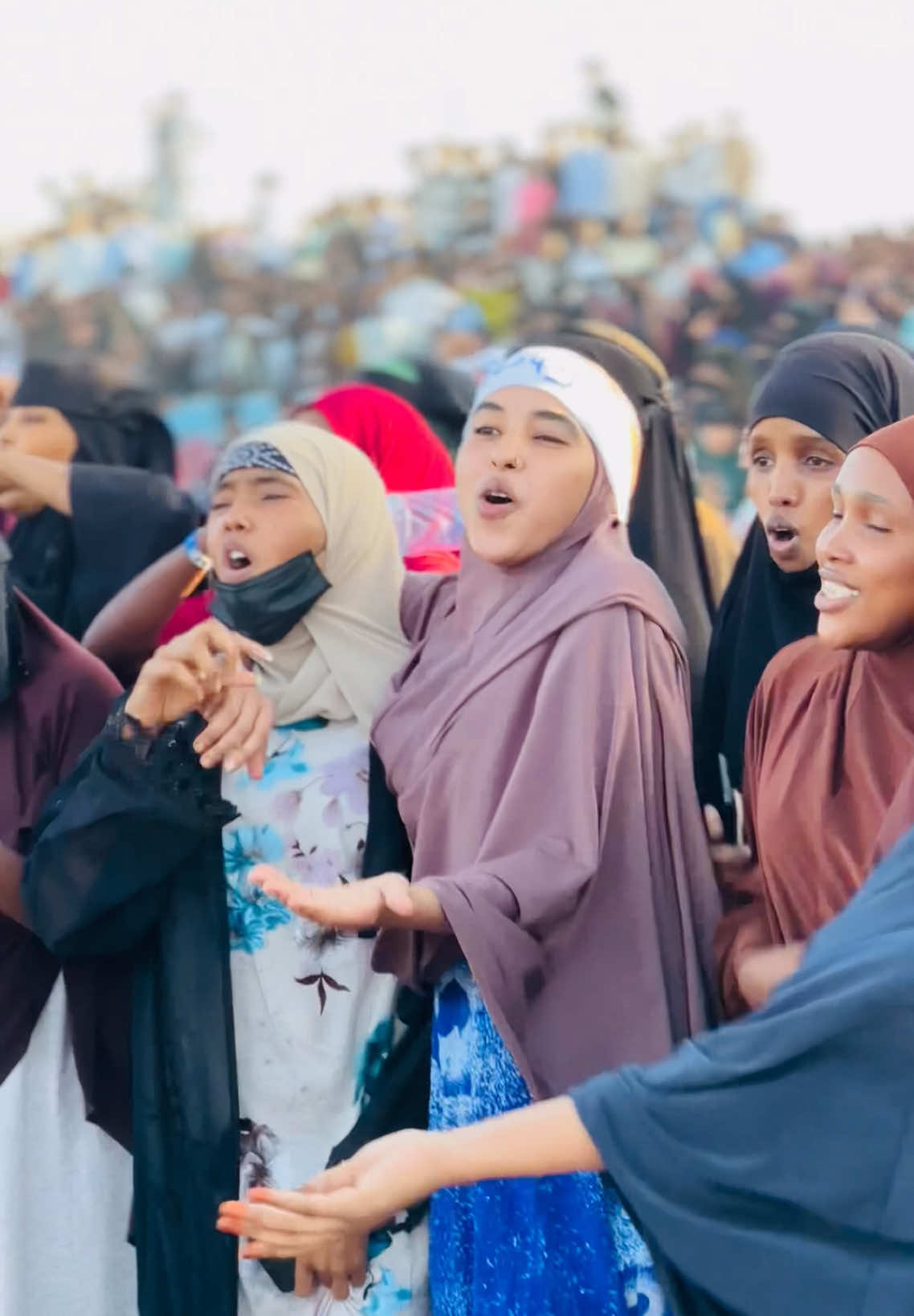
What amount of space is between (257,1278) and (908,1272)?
53.2 inches

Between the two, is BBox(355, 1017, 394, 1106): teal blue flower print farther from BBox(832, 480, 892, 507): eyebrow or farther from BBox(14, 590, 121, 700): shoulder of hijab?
BBox(832, 480, 892, 507): eyebrow

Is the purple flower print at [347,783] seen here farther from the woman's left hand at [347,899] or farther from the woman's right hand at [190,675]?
the woman's left hand at [347,899]

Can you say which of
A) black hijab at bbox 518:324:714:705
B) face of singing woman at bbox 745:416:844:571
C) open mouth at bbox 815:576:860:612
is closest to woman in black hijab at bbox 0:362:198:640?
black hijab at bbox 518:324:714:705

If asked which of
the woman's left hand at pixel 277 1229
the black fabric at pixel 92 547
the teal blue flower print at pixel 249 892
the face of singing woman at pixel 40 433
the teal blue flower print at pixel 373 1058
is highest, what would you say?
the face of singing woman at pixel 40 433

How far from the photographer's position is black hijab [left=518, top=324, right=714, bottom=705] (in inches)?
134

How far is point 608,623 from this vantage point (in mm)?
2705

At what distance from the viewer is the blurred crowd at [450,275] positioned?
33.9 feet

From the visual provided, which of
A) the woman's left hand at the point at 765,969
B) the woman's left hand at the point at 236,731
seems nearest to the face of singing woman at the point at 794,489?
the woman's left hand at the point at 765,969

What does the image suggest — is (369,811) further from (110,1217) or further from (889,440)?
(889,440)

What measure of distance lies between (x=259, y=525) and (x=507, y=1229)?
115cm

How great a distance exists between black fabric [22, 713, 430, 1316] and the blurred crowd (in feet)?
20.8

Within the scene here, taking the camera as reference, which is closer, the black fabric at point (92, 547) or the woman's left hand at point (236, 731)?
the woman's left hand at point (236, 731)

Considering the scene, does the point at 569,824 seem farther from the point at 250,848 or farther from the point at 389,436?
the point at 389,436

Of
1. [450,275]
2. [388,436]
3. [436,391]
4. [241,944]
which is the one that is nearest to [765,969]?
[241,944]
